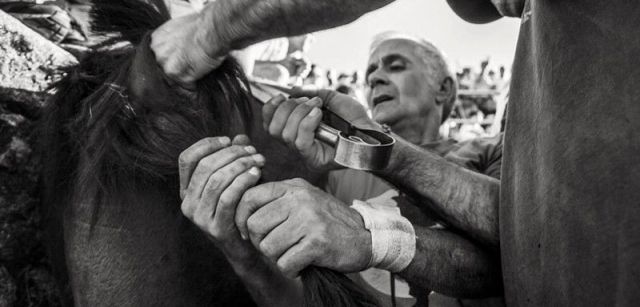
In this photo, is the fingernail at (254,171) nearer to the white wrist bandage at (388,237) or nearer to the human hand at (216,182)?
the human hand at (216,182)

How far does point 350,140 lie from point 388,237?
0.64 feet

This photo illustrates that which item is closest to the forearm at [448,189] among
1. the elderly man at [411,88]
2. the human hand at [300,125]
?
the human hand at [300,125]

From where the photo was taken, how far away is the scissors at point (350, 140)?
1146mm

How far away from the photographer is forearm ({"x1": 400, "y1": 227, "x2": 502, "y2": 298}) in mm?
1223

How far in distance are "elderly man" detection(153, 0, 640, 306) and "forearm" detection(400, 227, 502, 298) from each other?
0.16m

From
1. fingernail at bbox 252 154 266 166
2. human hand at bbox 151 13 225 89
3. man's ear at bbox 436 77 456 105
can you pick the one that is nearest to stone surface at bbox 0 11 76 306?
human hand at bbox 151 13 225 89

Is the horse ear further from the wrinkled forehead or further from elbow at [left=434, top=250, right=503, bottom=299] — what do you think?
the wrinkled forehead

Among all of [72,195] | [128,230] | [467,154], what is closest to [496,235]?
[128,230]

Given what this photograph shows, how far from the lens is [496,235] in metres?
1.31

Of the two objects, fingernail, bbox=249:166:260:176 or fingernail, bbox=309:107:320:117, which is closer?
fingernail, bbox=249:166:260:176

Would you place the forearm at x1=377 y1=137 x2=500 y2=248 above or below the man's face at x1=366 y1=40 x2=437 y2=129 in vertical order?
above

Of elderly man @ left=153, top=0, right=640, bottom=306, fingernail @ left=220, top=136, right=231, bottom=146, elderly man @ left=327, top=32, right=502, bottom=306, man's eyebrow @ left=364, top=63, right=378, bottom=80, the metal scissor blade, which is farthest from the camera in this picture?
man's eyebrow @ left=364, top=63, right=378, bottom=80

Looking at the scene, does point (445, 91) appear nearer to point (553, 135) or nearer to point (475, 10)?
point (475, 10)

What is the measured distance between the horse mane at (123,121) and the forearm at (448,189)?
1.53ft
